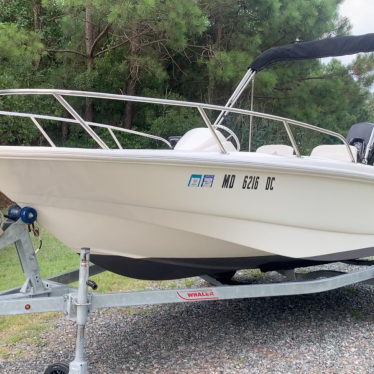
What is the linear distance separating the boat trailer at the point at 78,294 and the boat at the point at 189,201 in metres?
0.21

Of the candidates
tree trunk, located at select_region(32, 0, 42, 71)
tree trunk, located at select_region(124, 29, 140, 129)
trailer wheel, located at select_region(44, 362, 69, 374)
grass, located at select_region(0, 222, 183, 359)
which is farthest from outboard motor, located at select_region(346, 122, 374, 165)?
tree trunk, located at select_region(32, 0, 42, 71)

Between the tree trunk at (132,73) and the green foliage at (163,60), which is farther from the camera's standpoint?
the tree trunk at (132,73)

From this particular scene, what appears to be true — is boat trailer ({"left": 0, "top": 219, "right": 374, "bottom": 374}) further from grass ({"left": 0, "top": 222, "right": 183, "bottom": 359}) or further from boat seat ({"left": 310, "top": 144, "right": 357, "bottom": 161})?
boat seat ({"left": 310, "top": 144, "right": 357, "bottom": 161})

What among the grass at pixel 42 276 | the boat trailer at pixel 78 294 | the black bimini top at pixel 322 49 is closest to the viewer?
the boat trailer at pixel 78 294

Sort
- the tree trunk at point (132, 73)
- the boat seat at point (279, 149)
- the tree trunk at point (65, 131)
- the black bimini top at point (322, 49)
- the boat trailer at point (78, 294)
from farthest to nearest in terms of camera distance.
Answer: the tree trunk at point (65, 131)
the tree trunk at point (132, 73)
the black bimini top at point (322, 49)
the boat seat at point (279, 149)
the boat trailer at point (78, 294)

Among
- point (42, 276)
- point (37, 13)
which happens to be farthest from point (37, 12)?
point (42, 276)

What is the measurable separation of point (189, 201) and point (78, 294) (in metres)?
0.86

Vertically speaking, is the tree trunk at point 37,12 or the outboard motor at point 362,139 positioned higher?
the tree trunk at point 37,12

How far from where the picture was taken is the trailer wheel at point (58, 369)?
2.75 metres

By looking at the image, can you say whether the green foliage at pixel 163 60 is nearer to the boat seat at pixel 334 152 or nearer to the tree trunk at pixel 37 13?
the tree trunk at pixel 37 13

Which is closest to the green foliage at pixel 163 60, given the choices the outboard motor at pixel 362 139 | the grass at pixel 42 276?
the grass at pixel 42 276

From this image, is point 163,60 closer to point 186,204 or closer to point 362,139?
point 362,139

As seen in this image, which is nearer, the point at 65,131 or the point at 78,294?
the point at 78,294

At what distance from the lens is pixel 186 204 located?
3010 millimetres
